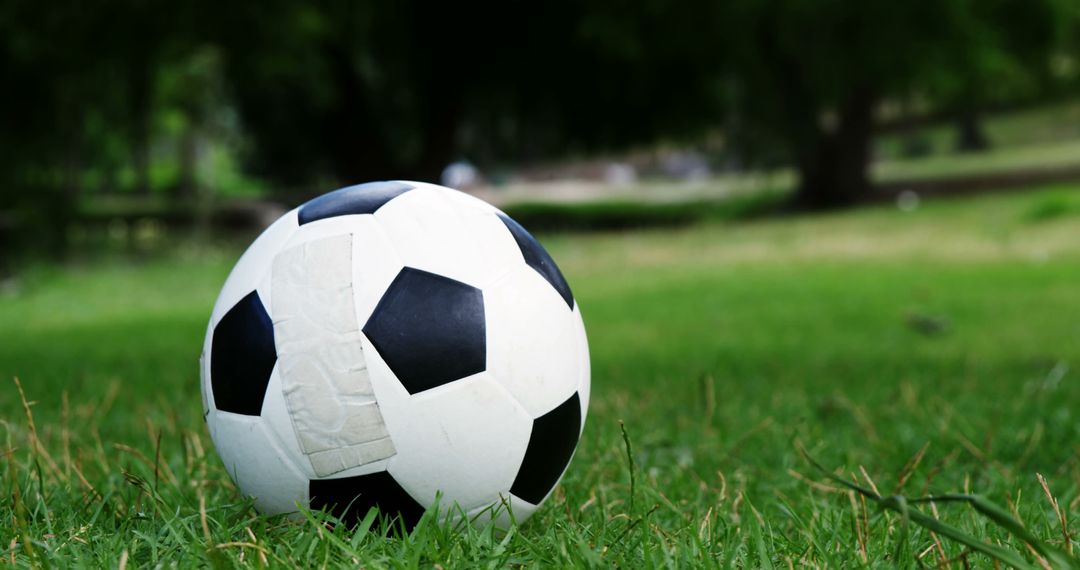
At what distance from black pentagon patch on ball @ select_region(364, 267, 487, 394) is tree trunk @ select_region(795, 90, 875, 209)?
1851cm

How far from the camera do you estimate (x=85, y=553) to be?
2055 millimetres

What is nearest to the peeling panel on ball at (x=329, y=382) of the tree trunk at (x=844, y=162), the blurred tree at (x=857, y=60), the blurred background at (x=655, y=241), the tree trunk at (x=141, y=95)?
the blurred background at (x=655, y=241)

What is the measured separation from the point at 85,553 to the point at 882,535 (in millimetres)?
1664

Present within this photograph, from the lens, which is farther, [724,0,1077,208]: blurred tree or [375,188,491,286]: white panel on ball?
[724,0,1077,208]: blurred tree

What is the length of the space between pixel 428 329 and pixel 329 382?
245mm

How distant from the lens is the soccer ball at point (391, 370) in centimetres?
221

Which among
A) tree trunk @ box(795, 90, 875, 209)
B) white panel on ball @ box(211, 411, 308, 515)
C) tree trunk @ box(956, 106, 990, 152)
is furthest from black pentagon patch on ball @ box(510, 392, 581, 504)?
tree trunk @ box(956, 106, 990, 152)

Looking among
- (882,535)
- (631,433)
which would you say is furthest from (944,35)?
(882,535)

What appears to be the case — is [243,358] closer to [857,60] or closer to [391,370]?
[391,370]

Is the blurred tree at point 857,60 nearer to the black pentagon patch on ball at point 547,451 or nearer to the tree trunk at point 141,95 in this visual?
the tree trunk at point 141,95

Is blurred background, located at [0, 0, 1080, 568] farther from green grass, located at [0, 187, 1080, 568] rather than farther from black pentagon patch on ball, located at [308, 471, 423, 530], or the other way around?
black pentagon patch on ball, located at [308, 471, 423, 530]

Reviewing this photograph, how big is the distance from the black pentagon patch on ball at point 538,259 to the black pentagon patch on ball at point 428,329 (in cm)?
24

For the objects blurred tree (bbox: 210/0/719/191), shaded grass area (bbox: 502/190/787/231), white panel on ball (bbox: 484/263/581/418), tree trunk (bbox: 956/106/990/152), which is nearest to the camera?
white panel on ball (bbox: 484/263/581/418)

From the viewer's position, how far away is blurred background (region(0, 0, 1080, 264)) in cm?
1465
